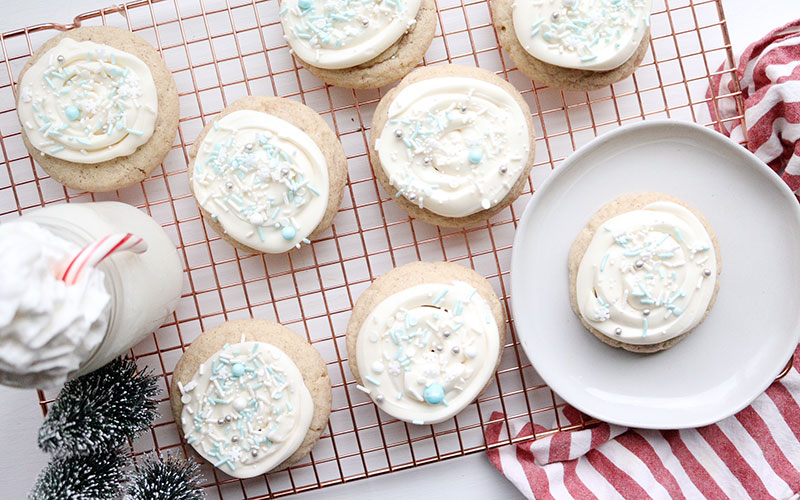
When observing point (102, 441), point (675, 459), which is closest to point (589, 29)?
point (675, 459)

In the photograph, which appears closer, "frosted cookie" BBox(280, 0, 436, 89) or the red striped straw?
the red striped straw

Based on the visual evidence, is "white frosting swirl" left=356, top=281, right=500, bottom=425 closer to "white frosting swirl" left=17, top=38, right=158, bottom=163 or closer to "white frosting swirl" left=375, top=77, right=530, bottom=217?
"white frosting swirl" left=375, top=77, right=530, bottom=217

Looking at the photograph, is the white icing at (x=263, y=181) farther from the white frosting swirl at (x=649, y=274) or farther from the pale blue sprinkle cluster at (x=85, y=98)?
the white frosting swirl at (x=649, y=274)

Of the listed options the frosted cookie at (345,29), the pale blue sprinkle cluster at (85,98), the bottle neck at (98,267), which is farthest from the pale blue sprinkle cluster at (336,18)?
the bottle neck at (98,267)

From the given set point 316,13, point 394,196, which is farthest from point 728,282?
point 316,13

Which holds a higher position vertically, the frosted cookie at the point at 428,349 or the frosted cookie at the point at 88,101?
the frosted cookie at the point at 88,101

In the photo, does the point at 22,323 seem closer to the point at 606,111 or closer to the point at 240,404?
the point at 240,404

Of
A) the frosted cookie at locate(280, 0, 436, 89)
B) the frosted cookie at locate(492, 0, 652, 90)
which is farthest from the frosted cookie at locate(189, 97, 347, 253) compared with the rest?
the frosted cookie at locate(492, 0, 652, 90)

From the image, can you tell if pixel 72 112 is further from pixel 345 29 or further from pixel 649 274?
pixel 649 274
